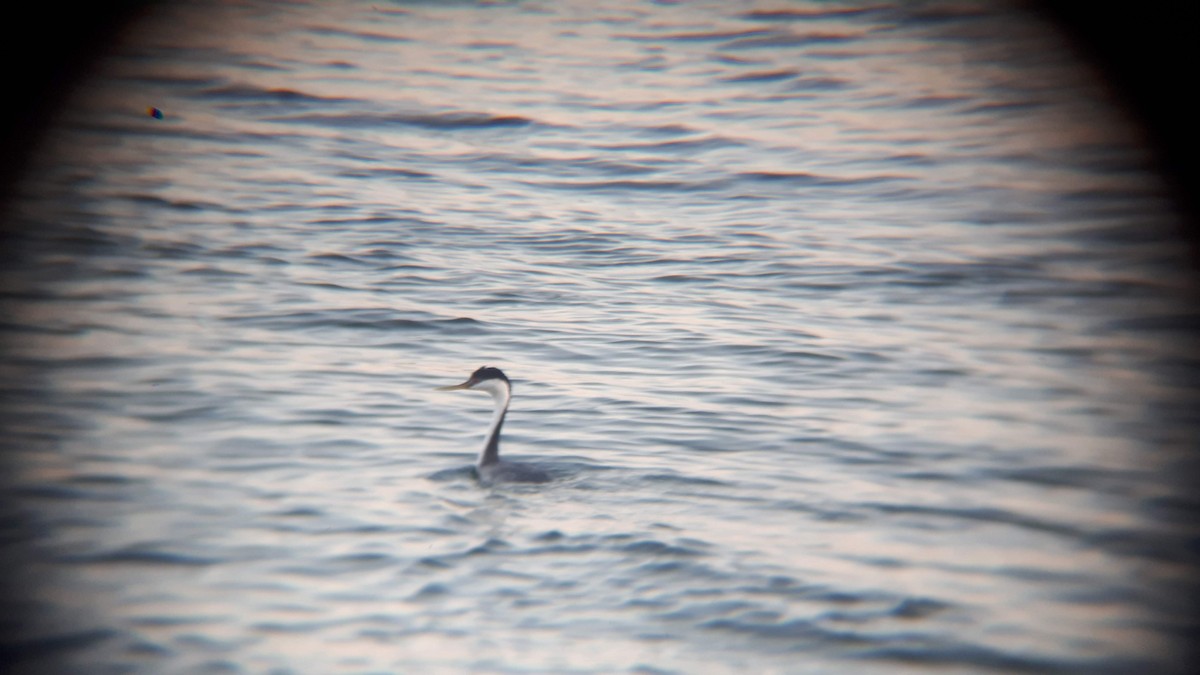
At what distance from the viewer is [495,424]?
728 centimetres

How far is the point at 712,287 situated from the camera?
11.7 metres

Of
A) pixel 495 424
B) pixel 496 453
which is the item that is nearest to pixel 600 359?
pixel 495 424

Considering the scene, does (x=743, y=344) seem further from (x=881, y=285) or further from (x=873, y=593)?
(x=873, y=593)

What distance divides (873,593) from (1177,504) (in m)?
2.46

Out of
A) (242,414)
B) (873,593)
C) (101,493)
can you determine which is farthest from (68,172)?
(873,593)

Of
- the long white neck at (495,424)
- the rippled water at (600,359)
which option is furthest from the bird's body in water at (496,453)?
the rippled water at (600,359)

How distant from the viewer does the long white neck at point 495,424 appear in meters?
7.11

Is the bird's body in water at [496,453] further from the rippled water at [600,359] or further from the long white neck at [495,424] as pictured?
the rippled water at [600,359]

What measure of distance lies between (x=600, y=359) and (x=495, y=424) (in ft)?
8.11

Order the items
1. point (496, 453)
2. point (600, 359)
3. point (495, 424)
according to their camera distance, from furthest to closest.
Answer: point (600, 359), point (495, 424), point (496, 453)

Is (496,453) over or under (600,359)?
under

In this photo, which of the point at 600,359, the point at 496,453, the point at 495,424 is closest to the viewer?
the point at 496,453

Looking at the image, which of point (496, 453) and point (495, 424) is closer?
point (496, 453)

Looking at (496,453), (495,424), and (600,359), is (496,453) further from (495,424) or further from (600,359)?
(600,359)
